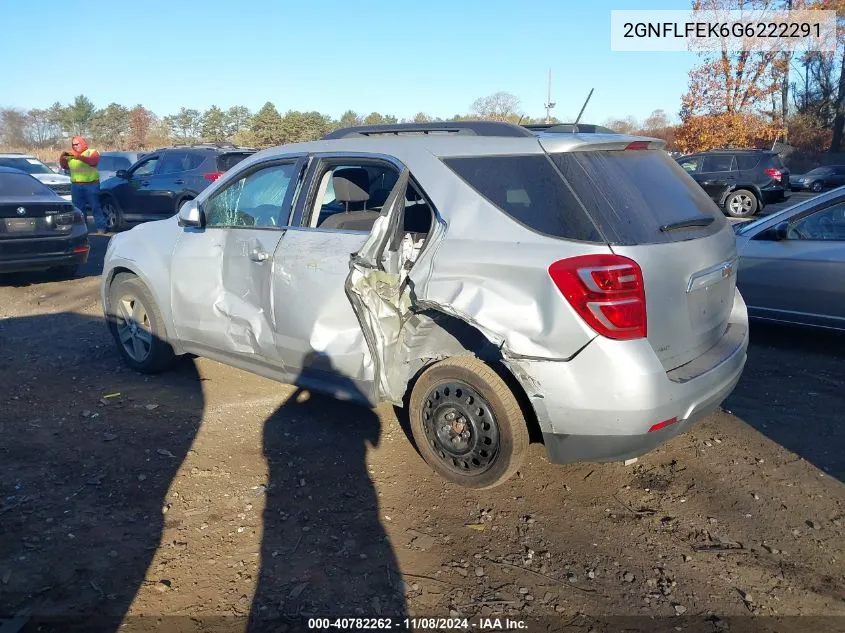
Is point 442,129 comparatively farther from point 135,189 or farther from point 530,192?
point 135,189

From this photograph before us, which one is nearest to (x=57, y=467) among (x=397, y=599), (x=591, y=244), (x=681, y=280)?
(x=397, y=599)

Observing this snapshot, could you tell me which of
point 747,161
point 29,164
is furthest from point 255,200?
point 29,164

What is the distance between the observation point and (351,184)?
4.33m

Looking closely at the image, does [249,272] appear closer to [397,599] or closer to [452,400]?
[452,400]

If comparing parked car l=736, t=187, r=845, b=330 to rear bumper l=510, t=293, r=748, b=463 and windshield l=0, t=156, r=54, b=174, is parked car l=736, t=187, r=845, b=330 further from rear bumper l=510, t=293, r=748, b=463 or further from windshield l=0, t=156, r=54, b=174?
windshield l=0, t=156, r=54, b=174

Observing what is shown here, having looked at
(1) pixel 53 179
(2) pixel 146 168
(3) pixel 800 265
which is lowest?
(3) pixel 800 265

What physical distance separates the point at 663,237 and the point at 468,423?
1.34 metres

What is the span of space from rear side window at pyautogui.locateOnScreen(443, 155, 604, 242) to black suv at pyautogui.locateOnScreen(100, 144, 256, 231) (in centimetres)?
1016

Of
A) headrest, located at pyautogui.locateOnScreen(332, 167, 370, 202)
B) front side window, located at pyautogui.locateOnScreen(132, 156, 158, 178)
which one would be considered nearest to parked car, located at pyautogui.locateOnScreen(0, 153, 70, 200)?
front side window, located at pyautogui.locateOnScreen(132, 156, 158, 178)

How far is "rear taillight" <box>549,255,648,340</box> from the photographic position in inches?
112

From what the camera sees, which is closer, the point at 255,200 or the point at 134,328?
the point at 255,200

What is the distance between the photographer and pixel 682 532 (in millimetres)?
3145

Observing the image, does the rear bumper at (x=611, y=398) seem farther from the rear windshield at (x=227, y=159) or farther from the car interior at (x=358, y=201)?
the rear windshield at (x=227, y=159)

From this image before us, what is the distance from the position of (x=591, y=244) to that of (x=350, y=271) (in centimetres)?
134
